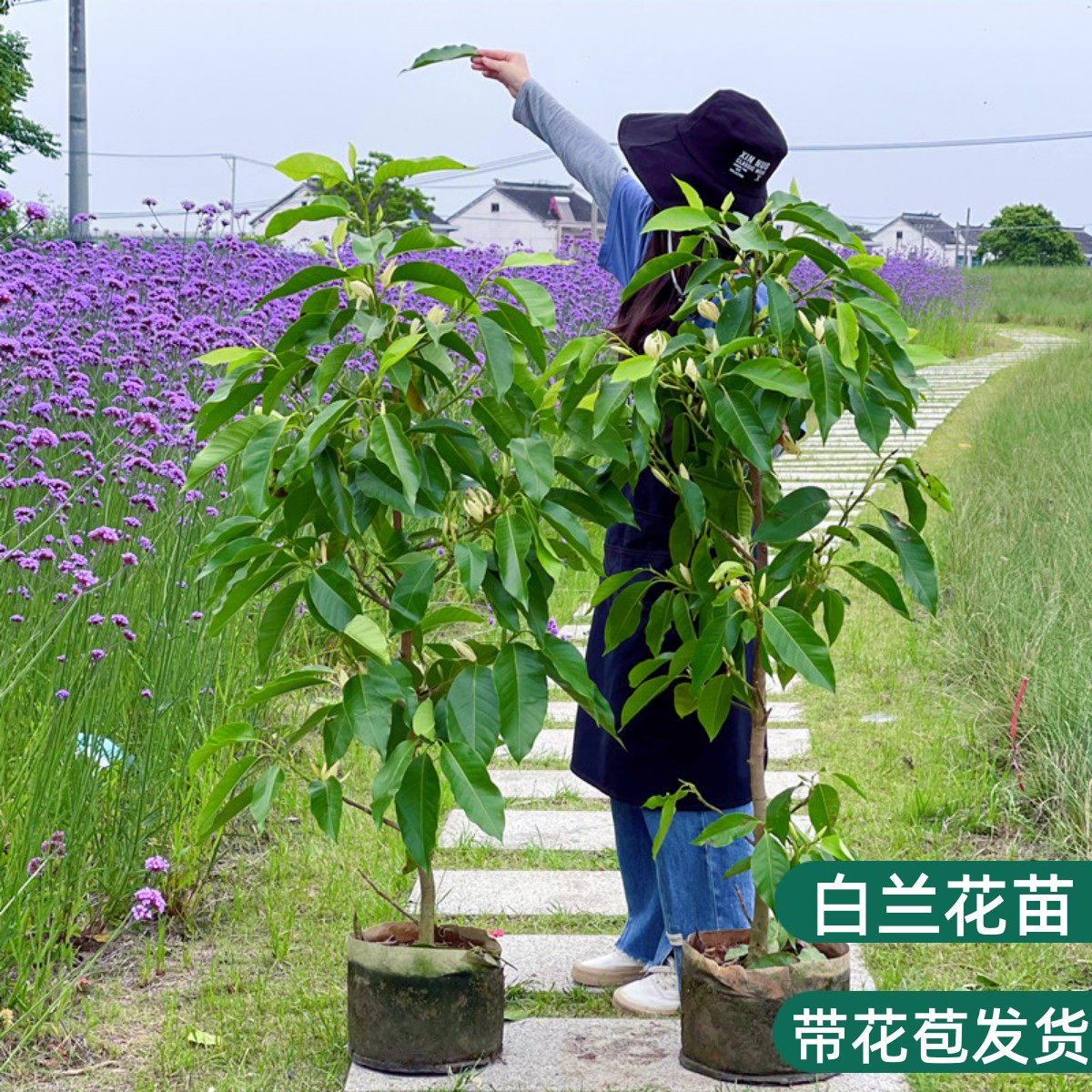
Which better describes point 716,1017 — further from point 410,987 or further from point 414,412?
point 414,412

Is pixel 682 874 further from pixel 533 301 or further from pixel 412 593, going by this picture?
pixel 533 301

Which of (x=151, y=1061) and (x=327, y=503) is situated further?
(x=151, y=1061)

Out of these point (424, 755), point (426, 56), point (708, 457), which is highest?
point (426, 56)

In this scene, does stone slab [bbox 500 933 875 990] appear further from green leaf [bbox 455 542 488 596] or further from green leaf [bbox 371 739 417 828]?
green leaf [bbox 455 542 488 596]

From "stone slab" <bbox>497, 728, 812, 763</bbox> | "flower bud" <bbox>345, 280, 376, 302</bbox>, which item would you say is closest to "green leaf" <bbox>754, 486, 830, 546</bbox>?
"flower bud" <bbox>345, 280, 376, 302</bbox>

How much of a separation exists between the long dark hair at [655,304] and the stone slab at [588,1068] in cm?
131

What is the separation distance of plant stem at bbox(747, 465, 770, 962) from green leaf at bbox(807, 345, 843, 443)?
1.11ft

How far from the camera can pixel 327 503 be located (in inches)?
88.6

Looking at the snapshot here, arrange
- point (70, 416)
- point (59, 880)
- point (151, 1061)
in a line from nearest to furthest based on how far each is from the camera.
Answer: point (151, 1061)
point (59, 880)
point (70, 416)

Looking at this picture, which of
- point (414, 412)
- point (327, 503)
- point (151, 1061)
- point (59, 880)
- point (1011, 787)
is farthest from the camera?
point (1011, 787)

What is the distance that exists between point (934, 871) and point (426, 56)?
1.81 m

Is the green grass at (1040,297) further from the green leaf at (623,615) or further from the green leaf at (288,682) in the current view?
the green leaf at (288,682)

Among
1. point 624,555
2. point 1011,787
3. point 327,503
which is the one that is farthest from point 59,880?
point 1011,787

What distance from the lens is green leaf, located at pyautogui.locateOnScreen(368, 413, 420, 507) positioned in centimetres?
213
